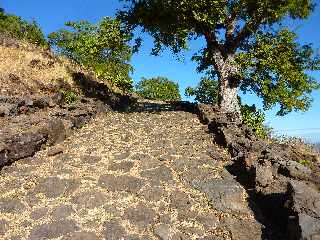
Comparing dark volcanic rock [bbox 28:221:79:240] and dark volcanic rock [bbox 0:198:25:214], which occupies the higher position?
dark volcanic rock [bbox 0:198:25:214]

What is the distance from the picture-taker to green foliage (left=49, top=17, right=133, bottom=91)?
29.4m

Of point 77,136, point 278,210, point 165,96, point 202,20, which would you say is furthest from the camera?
point 165,96

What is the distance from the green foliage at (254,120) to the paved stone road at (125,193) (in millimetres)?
8121

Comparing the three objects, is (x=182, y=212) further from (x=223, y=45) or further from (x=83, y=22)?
(x=83, y=22)

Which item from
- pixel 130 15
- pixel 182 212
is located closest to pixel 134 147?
pixel 182 212

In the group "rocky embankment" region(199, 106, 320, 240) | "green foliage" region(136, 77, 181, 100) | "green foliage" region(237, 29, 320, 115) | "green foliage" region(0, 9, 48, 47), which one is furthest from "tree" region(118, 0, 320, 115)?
"green foliage" region(136, 77, 181, 100)

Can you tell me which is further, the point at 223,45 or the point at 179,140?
the point at 223,45

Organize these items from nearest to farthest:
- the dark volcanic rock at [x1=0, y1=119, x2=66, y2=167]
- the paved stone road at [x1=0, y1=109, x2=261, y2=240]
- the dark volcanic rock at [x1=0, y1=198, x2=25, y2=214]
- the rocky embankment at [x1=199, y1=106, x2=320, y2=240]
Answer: the rocky embankment at [x1=199, y1=106, x2=320, y2=240], the paved stone road at [x1=0, y1=109, x2=261, y2=240], the dark volcanic rock at [x1=0, y1=198, x2=25, y2=214], the dark volcanic rock at [x1=0, y1=119, x2=66, y2=167]

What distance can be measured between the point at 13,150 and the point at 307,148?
47.4 ft

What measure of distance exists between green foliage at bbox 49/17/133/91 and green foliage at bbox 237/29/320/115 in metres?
8.72

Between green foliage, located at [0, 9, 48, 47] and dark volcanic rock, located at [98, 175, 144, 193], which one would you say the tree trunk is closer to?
dark volcanic rock, located at [98, 175, 144, 193]

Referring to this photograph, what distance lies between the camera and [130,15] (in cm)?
2923

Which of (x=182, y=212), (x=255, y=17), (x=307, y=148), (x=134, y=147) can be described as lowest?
(x=182, y=212)

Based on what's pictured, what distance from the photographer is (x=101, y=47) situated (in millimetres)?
29781
